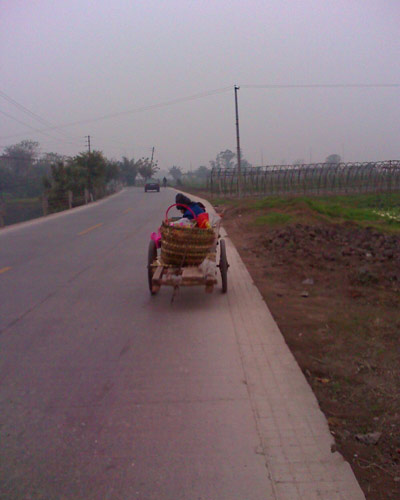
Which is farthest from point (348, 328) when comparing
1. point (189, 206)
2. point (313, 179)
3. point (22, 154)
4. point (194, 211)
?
point (22, 154)

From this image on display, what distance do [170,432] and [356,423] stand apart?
58.3 inches

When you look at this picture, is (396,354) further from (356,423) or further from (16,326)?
(16,326)

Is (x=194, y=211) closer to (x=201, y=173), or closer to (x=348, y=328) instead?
(x=348, y=328)

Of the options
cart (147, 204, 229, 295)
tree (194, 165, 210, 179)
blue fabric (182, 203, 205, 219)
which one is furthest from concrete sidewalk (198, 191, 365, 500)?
tree (194, 165, 210, 179)

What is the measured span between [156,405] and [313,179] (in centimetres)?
3633

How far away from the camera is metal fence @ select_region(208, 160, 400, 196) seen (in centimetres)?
3741

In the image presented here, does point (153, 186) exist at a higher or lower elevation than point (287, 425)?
higher

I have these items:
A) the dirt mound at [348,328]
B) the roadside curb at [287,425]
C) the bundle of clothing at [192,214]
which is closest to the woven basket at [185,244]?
the bundle of clothing at [192,214]

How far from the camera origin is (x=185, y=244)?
26.4ft

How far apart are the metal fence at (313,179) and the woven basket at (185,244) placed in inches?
1164

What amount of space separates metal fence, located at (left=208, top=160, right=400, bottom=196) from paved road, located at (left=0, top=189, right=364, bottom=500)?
3029 cm

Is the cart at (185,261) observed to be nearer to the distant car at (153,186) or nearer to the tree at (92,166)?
the tree at (92,166)

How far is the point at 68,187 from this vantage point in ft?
146

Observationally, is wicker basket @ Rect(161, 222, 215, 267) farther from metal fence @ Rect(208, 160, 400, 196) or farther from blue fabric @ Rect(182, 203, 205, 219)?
metal fence @ Rect(208, 160, 400, 196)
